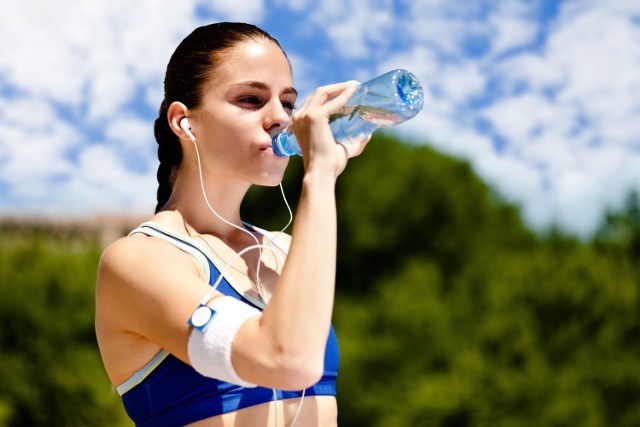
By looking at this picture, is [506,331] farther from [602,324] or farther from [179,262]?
[179,262]

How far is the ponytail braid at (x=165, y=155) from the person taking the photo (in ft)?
6.94

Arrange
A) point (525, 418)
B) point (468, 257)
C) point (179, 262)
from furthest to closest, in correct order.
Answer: point (468, 257), point (525, 418), point (179, 262)

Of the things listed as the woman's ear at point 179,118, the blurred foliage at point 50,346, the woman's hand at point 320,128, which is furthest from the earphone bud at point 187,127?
the blurred foliage at point 50,346

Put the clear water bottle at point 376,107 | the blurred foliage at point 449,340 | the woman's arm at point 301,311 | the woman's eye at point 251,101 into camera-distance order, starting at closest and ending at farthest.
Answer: the woman's arm at point 301,311 → the clear water bottle at point 376,107 → the woman's eye at point 251,101 → the blurred foliage at point 449,340

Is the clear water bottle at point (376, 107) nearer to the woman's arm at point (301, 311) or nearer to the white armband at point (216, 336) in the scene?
the woman's arm at point (301, 311)

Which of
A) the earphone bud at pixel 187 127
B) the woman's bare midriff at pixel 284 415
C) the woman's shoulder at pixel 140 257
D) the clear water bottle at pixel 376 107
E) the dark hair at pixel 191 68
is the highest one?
the dark hair at pixel 191 68

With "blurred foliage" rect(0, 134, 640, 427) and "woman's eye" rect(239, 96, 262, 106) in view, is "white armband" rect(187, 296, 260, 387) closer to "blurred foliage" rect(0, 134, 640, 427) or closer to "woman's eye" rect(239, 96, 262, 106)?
"woman's eye" rect(239, 96, 262, 106)

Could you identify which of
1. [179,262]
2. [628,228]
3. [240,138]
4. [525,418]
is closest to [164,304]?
[179,262]

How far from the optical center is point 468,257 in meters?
22.1

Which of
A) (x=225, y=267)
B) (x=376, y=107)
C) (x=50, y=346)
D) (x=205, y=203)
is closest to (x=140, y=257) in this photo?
(x=225, y=267)

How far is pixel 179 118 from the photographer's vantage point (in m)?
1.98

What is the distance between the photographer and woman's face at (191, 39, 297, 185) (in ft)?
6.15

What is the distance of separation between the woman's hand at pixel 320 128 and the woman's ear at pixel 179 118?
1.16ft

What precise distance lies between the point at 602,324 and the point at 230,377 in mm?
18554
